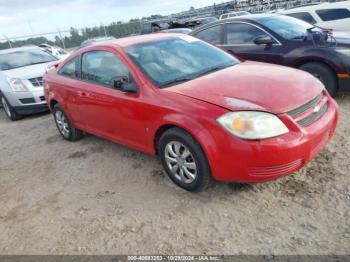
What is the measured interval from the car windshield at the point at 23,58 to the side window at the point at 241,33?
4726mm

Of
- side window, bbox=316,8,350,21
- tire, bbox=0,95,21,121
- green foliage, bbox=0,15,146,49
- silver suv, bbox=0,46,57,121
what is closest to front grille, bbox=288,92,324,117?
silver suv, bbox=0,46,57,121

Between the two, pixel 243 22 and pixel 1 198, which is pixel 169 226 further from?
pixel 243 22

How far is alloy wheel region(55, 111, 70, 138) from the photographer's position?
5.30m

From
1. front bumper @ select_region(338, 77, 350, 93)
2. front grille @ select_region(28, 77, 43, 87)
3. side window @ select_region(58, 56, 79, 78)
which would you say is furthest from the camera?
front grille @ select_region(28, 77, 43, 87)

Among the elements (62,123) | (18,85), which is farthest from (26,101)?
(62,123)

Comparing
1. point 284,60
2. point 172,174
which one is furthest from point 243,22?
point 172,174

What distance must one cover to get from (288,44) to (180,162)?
137 inches

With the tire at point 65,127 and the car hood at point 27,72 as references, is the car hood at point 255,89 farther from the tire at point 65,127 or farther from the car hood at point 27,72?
the car hood at point 27,72

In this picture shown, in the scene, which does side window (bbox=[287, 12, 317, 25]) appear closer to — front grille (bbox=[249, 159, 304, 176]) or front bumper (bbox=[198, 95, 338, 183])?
front bumper (bbox=[198, 95, 338, 183])

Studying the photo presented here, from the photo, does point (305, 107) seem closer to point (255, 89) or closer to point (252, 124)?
point (255, 89)

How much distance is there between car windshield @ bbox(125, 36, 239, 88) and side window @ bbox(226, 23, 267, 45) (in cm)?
199

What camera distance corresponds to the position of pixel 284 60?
5.66 meters

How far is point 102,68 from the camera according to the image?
4195 mm

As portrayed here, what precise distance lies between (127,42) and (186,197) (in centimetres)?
208
